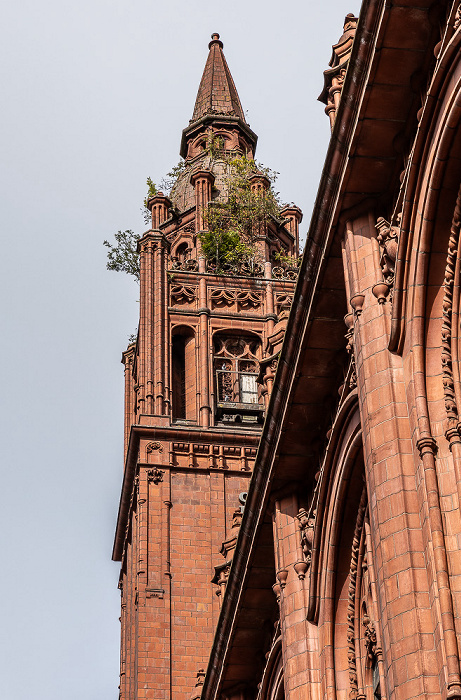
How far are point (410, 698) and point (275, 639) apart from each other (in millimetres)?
11431

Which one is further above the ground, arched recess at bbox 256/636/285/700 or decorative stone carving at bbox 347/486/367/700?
arched recess at bbox 256/636/285/700

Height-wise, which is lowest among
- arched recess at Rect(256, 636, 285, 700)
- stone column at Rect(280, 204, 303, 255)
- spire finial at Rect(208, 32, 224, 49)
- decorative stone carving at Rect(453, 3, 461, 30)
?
arched recess at Rect(256, 636, 285, 700)

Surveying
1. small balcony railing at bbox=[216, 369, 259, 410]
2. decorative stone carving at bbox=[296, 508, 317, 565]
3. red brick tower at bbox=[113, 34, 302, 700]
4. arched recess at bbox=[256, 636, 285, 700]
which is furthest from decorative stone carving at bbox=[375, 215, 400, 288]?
small balcony railing at bbox=[216, 369, 259, 410]

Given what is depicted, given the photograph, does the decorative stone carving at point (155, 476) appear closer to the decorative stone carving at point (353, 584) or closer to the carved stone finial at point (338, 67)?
the decorative stone carving at point (353, 584)

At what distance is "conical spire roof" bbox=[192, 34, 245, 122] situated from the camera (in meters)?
71.1

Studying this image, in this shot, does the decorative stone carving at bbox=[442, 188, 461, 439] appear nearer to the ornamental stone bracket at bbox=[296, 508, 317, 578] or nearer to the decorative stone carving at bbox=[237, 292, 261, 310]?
the ornamental stone bracket at bbox=[296, 508, 317, 578]

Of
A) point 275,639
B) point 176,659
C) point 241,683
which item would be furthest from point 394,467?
point 176,659

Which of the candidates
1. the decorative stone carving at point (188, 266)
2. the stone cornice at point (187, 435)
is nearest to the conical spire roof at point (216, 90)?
the decorative stone carving at point (188, 266)

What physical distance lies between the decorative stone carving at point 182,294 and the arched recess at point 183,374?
1203 mm

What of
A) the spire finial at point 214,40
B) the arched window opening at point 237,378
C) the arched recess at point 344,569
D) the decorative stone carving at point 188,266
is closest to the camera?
the arched recess at point 344,569

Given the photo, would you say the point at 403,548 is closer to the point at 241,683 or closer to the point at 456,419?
the point at 456,419

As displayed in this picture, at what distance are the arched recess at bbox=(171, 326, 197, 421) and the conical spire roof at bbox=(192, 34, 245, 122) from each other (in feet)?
51.7

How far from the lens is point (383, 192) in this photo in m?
21.3

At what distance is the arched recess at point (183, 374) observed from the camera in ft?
182
